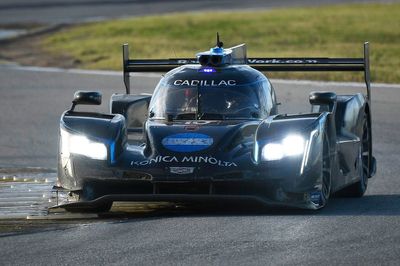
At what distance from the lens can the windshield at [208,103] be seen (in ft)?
37.6

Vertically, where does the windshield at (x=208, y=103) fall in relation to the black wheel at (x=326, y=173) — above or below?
above

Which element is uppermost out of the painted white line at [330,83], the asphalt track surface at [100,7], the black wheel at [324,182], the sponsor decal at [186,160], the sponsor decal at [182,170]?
the sponsor decal at [186,160]

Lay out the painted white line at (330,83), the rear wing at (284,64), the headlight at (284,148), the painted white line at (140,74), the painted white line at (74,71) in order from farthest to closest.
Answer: the painted white line at (74,71) → the painted white line at (140,74) → the painted white line at (330,83) → the rear wing at (284,64) → the headlight at (284,148)

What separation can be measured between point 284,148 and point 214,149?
0.58m

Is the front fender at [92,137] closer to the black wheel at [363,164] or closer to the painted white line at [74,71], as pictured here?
the black wheel at [363,164]

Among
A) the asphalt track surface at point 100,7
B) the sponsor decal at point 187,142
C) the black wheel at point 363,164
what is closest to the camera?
the sponsor decal at point 187,142

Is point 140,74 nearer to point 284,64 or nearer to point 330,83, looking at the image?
point 330,83

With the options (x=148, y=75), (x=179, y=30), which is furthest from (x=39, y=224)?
(x=179, y=30)

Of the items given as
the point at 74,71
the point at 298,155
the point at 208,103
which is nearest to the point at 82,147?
the point at 208,103

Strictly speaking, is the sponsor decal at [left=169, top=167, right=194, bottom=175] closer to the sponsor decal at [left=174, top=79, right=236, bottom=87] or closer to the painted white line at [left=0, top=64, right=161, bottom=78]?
the sponsor decal at [left=174, top=79, right=236, bottom=87]

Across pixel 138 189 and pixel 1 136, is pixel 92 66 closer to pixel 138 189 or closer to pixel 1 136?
pixel 1 136

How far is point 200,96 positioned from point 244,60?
143 cm

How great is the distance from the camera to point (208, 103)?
11523 mm

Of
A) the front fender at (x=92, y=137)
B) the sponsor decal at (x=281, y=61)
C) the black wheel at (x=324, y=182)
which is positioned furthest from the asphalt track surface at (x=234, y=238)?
the sponsor decal at (x=281, y=61)
